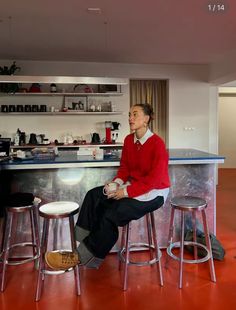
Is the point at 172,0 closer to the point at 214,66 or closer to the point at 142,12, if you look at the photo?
the point at 142,12

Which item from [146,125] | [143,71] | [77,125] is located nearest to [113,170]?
[146,125]

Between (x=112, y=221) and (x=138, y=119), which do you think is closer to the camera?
(x=112, y=221)

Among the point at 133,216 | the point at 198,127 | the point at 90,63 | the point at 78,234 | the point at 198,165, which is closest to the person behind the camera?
the point at 133,216

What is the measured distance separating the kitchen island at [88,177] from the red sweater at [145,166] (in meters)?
0.29

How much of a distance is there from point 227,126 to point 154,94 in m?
2.97

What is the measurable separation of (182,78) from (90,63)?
1844 mm

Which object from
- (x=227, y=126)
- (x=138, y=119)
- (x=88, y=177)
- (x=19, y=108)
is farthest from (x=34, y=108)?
(x=227, y=126)

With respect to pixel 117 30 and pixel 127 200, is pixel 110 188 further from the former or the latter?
pixel 117 30

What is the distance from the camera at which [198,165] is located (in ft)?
10.3

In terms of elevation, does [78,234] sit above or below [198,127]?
below

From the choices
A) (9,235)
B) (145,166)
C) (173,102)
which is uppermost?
(173,102)

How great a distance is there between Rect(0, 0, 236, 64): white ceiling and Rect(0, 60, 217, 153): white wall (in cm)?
28

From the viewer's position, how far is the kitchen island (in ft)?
9.35

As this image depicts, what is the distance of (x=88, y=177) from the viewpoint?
305 centimetres
